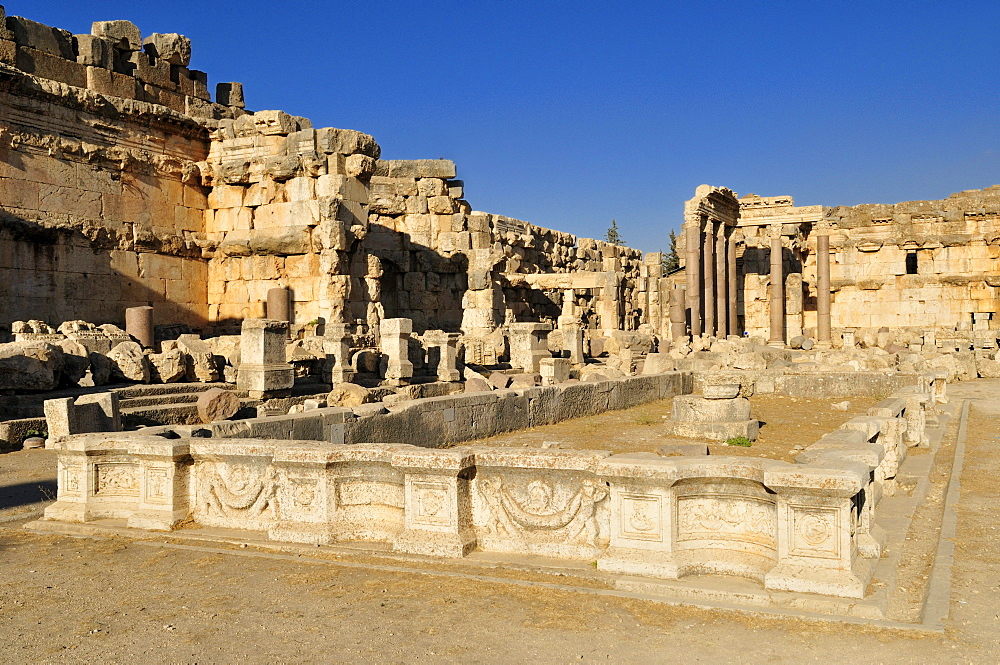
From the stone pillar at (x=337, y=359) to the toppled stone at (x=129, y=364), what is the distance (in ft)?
9.46

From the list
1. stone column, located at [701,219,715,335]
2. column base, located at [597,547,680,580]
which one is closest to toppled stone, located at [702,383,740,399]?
column base, located at [597,547,680,580]

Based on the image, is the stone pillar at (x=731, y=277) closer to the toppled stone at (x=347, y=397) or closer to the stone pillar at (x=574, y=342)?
the stone pillar at (x=574, y=342)

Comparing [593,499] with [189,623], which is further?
[593,499]

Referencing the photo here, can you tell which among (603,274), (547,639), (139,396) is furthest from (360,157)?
(547,639)

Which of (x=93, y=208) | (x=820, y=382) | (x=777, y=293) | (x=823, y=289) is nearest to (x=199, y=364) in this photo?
(x=93, y=208)

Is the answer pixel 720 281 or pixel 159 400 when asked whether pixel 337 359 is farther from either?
pixel 720 281

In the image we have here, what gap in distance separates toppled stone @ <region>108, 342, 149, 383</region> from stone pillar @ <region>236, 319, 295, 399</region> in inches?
52.7

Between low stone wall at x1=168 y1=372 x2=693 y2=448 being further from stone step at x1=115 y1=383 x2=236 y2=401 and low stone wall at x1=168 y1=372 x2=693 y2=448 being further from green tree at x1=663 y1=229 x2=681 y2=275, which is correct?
→ green tree at x1=663 y1=229 x2=681 y2=275

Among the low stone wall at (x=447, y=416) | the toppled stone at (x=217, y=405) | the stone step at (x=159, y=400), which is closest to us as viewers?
the low stone wall at (x=447, y=416)

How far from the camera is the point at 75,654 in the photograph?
3.71 meters

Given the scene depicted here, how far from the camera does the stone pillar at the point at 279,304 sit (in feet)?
54.3

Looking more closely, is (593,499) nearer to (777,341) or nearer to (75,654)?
(75,654)

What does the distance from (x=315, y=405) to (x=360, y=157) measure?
7.35 meters

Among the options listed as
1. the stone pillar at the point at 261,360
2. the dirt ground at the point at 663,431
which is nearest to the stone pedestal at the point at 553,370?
the dirt ground at the point at 663,431
